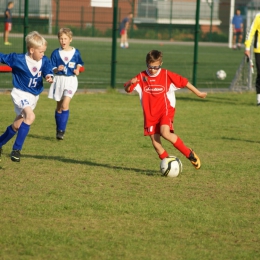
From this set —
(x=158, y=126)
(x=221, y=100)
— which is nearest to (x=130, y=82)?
(x=158, y=126)

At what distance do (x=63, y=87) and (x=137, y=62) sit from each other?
1581 centimetres

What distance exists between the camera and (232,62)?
2838 centimetres

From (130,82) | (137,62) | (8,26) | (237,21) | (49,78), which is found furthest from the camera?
(237,21)

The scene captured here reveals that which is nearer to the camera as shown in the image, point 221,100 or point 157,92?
point 157,92

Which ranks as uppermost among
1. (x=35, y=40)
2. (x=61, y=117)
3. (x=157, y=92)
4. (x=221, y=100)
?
(x=35, y=40)

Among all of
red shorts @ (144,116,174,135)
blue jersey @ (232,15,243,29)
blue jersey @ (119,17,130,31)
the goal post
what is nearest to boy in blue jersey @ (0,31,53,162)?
red shorts @ (144,116,174,135)

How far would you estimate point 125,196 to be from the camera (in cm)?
691

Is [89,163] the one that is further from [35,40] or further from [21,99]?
[35,40]

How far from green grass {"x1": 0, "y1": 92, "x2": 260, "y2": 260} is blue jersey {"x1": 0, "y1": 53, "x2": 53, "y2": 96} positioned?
0.90 metres

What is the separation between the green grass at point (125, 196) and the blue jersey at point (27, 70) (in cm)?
90

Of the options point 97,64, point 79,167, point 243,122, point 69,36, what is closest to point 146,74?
point 79,167

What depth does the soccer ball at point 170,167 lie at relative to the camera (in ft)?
25.7

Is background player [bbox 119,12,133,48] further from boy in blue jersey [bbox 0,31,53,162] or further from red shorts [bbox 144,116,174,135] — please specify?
red shorts [bbox 144,116,174,135]

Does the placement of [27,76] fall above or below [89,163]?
above
